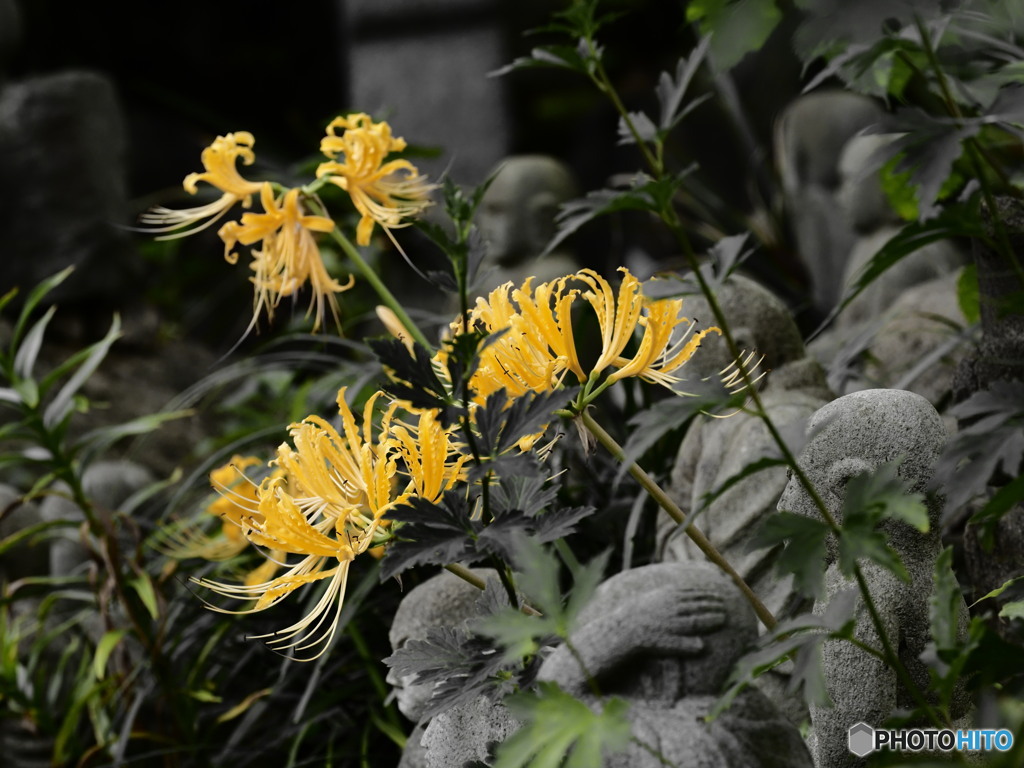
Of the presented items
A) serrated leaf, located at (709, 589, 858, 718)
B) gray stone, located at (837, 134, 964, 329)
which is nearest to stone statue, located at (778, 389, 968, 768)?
serrated leaf, located at (709, 589, 858, 718)

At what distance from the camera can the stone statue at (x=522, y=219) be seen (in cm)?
268

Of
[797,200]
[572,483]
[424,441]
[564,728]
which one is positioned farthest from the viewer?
[797,200]

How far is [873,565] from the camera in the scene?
1.11 metres

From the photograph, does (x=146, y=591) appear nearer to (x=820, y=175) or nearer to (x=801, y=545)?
(x=801, y=545)

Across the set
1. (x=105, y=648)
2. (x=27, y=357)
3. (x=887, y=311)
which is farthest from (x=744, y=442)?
(x=27, y=357)

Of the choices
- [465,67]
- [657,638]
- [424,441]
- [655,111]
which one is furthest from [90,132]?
[657,638]

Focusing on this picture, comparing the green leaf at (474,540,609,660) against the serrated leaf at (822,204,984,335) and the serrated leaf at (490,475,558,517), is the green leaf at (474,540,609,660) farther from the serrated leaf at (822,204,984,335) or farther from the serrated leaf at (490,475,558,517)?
the serrated leaf at (822,204,984,335)

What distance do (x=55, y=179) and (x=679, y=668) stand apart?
330 cm

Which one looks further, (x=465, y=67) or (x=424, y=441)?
(x=465, y=67)

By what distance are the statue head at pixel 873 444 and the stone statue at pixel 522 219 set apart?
1.56 m

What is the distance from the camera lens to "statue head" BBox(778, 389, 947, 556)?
1.10m

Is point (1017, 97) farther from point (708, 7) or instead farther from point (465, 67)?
point (465, 67)

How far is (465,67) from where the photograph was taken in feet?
12.6

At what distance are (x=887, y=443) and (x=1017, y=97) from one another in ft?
1.12
